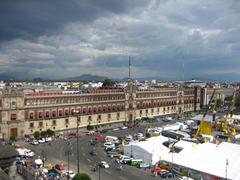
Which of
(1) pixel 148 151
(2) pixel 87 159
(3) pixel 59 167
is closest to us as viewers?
(3) pixel 59 167

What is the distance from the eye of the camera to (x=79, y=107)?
9719 cm

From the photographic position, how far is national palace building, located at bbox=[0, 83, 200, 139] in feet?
270

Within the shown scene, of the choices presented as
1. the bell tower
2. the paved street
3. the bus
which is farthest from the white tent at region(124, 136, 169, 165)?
the bell tower

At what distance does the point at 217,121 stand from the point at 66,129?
156 ft

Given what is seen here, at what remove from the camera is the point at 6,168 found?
67.1 ft

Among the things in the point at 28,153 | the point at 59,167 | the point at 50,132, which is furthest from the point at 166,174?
the point at 50,132

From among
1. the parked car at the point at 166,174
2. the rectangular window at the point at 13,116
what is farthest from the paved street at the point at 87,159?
the rectangular window at the point at 13,116

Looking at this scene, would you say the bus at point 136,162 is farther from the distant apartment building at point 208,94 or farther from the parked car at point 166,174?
the distant apartment building at point 208,94

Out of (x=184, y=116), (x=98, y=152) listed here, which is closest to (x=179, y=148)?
(x=98, y=152)

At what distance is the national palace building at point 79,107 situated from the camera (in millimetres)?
82375

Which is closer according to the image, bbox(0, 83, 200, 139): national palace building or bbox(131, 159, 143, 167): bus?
bbox(131, 159, 143, 167): bus

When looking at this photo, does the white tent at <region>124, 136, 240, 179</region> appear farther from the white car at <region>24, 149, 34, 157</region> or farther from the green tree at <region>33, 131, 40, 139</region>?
the green tree at <region>33, 131, 40, 139</region>

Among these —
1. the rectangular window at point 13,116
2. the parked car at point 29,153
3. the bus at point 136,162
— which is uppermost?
the rectangular window at point 13,116

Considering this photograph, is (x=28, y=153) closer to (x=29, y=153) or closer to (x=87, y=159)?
(x=29, y=153)
